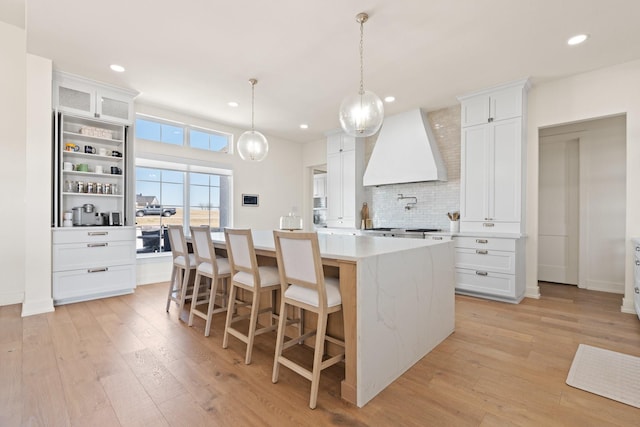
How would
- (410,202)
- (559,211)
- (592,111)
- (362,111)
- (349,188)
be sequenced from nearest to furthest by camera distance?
(362,111), (592,111), (559,211), (410,202), (349,188)

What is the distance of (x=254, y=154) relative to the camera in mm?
3602

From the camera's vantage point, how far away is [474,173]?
4102 mm

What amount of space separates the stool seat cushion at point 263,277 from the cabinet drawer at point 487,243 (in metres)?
2.81

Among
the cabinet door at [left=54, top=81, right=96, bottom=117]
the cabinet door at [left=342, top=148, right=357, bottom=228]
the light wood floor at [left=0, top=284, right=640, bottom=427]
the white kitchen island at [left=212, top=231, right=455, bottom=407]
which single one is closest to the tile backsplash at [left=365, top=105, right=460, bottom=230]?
the cabinet door at [left=342, top=148, right=357, bottom=228]

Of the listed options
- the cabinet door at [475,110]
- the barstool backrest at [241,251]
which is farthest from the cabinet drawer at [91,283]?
the cabinet door at [475,110]

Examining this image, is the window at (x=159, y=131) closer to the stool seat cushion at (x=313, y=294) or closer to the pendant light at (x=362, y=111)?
the pendant light at (x=362, y=111)

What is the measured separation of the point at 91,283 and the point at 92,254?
14.6 inches

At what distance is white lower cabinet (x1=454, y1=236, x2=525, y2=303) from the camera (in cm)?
361

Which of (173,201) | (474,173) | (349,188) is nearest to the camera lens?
(474,173)

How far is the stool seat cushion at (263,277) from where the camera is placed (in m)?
2.30

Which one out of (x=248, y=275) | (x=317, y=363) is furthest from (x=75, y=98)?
(x=317, y=363)

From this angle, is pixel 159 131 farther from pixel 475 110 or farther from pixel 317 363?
pixel 475 110

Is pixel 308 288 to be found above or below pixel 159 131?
below

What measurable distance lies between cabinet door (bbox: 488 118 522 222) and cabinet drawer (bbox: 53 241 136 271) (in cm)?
501
